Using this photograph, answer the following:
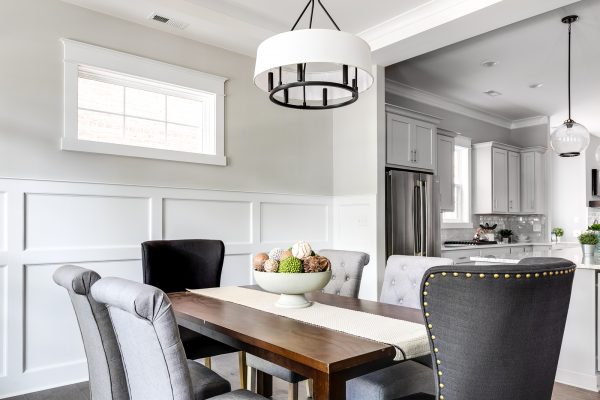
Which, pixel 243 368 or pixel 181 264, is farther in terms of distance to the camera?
pixel 181 264

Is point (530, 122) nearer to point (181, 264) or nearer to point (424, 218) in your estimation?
point (424, 218)

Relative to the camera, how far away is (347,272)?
2646 millimetres

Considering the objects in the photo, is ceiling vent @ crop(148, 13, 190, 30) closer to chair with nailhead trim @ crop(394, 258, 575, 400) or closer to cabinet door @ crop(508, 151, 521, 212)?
chair with nailhead trim @ crop(394, 258, 575, 400)

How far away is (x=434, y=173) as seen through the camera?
4957mm

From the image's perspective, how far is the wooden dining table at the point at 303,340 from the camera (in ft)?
4.09

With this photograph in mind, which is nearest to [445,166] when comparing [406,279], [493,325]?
[406,279]

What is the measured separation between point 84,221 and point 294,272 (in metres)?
1.93

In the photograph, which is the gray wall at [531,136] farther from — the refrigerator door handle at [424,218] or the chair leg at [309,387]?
the chair leg at [309,387]

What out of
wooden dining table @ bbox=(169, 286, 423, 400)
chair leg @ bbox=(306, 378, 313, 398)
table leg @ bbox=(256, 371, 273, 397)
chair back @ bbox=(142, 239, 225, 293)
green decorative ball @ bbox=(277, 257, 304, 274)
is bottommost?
chair leg @ bbox=(306, 378, 313, 398)

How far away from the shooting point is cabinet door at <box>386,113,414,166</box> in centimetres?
443

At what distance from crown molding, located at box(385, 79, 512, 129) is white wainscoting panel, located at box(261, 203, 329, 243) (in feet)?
5.66

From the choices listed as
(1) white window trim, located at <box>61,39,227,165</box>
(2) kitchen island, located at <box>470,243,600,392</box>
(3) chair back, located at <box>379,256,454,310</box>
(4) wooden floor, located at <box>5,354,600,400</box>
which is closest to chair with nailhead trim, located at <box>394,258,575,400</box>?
(3) chair back, located at <box>379,256,454,310</box>

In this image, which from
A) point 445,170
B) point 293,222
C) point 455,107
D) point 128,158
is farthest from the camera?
point 455,107

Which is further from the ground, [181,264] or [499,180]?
[499,180]
